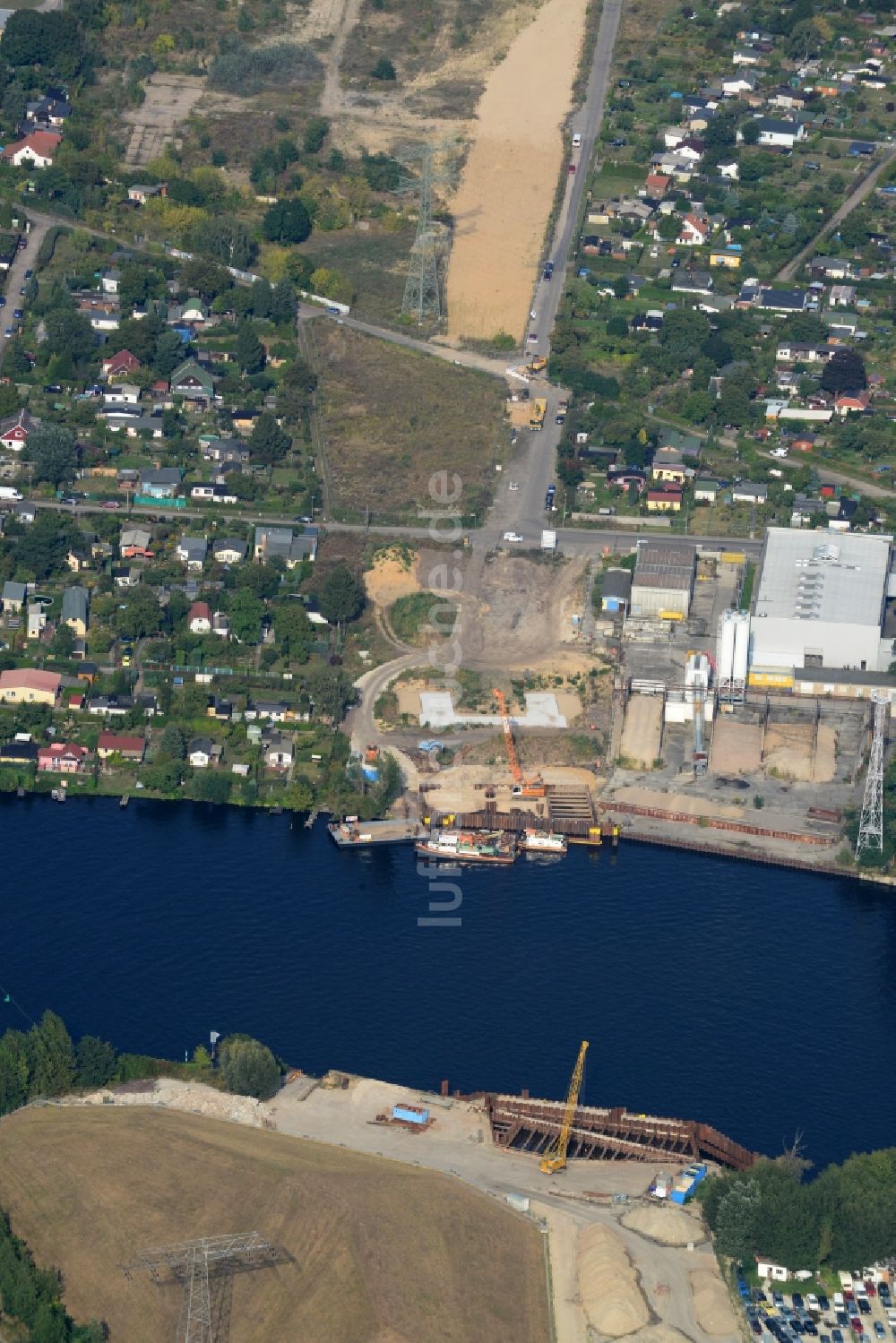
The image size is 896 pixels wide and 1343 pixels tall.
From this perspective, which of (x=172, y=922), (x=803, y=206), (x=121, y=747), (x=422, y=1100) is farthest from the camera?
(x=803, y=206)

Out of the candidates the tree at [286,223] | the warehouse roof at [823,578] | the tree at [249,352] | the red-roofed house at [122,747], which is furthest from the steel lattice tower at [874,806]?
the tree at [286,223]

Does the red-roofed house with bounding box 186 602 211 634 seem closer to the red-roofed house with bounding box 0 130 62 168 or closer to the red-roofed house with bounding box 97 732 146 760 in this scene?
the red-roofed house with bounding box 97 732 146 760

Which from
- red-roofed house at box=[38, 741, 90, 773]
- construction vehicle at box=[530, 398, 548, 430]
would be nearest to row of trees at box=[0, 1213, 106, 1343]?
red-roofed house at box=[38, 741, 90, 773]

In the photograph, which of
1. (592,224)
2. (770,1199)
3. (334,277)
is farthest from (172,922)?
(592,224)

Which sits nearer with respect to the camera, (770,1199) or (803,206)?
(770,1199)

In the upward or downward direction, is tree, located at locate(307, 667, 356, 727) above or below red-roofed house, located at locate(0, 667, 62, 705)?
above

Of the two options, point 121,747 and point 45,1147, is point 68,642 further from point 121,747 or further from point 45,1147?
point 45,1147

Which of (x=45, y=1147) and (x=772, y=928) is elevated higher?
(x=772, y=928)
